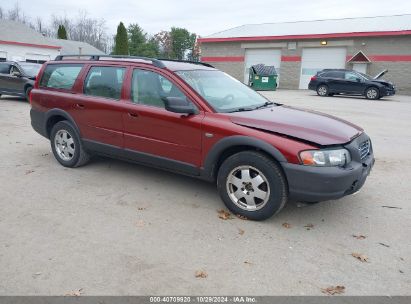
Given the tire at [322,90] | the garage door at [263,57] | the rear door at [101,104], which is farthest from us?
the garage door at [263,57]

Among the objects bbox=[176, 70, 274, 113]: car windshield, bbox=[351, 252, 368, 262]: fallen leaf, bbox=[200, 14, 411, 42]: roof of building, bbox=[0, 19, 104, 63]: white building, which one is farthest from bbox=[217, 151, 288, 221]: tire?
bbox=[0, 19, 104, 63]: white building

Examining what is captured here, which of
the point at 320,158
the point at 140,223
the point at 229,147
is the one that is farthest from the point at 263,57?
the point at 140,223

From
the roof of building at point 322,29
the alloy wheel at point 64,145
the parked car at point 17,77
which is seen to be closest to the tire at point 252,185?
the alloy wheel at point 64,145

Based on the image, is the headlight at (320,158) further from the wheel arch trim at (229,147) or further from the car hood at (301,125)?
the wheel arch trim at (229,147)

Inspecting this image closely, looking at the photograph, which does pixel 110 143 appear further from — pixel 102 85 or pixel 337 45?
pixel 337 45

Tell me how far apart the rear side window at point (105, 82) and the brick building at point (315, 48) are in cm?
2558

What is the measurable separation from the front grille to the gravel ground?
69cm

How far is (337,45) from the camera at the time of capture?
27938 mm

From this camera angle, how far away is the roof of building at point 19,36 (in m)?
36.0

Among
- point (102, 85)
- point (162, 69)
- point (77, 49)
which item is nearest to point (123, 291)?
point (162, 69)

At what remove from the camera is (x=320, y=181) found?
367 centimetres

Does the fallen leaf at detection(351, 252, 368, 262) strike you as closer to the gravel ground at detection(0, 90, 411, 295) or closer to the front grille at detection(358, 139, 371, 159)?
the gravel ground at detection(0, 90, 411, 295)

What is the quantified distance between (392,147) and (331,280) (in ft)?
19.0

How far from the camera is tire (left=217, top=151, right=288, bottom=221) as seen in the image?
3875 mm
